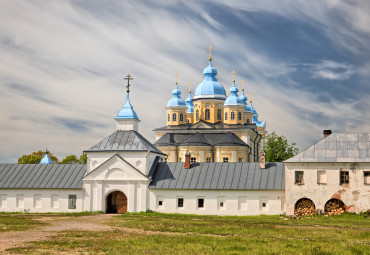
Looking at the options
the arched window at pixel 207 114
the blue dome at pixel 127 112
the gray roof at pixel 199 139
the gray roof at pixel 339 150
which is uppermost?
the arched window at pixel 207 114

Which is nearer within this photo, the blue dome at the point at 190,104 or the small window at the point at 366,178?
the small window at the point at 366,178

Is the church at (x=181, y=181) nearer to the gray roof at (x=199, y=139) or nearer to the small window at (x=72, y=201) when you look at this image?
the small window at (x=72, y=201)

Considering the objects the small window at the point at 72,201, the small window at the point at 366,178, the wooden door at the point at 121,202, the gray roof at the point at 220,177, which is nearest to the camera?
the small window at the point at 366,178

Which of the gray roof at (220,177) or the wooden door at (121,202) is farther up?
the gray roof at (220,177)

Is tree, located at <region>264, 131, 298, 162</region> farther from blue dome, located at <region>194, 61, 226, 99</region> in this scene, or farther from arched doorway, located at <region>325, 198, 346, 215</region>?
arched doorway, located at <region>325, 198, 346, 215</region>

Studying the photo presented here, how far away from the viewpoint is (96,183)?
43438 millimetres

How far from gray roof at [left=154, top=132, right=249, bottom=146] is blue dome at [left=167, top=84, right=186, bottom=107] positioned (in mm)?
5116

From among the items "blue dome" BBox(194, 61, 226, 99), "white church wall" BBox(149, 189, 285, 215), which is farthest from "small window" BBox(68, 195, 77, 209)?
"blue dome" BBox(194, 61, 226, 99)

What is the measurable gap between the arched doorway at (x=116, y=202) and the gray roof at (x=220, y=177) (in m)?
2.45

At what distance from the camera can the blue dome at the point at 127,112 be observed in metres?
46.7

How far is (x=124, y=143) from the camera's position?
146ft

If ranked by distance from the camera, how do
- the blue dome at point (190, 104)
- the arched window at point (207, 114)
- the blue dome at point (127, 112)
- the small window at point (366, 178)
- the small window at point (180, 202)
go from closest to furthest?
1. the small window at point (366, 178)
2. the small window at point (180, 202)
3. the blue dome at point (127, 112)
4. the arched window at point (207, 114)
5. the blue dome at point (190, 104)

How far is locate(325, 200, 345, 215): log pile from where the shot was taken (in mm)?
38312

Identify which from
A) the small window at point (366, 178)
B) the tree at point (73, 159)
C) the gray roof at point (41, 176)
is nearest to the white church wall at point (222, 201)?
the small window at point (366, 178)
